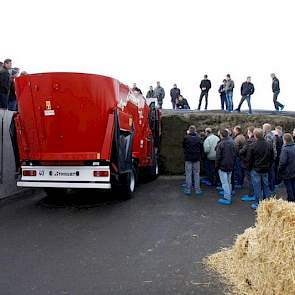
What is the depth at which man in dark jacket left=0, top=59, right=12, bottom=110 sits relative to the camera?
1132cm

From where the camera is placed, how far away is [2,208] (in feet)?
33.5

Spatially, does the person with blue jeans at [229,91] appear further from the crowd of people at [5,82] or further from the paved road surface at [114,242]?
the crowd of people at [5,82]

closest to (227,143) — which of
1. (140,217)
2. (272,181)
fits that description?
(272,181)

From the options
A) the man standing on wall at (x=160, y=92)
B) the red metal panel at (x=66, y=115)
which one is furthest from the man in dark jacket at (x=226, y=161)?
the man standing on wall at (x=160, y=92)

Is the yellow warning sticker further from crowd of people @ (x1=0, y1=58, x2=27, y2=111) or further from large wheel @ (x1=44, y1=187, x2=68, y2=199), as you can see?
large wheel @ (x1=44, y1=187, x2=68, y2=199)

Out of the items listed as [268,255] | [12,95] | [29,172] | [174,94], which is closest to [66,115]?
[29,172]

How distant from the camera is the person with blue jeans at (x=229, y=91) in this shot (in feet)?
64.4

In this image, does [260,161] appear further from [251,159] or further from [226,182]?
[226,182]

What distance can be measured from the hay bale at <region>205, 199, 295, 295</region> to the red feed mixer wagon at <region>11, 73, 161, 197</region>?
4.55 meters

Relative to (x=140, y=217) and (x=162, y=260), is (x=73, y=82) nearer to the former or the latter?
(x=140, y=217)

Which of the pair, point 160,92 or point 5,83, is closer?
point 5,83

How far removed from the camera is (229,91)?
19.8 m

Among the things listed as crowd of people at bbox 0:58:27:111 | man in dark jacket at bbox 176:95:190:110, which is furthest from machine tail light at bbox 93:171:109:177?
man in dark jacket at bbox 176:95:190:110

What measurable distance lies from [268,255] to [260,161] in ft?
18.3
